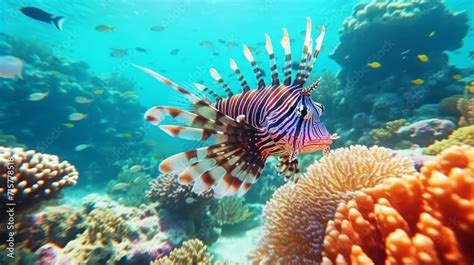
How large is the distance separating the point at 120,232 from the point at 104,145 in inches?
373

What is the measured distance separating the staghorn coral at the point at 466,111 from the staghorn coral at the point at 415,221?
6.25m

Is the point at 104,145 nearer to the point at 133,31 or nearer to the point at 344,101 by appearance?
the point at 344,101

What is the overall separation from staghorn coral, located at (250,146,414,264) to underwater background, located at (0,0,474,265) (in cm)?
1

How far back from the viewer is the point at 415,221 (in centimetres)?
154

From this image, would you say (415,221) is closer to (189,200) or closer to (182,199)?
(189,200)

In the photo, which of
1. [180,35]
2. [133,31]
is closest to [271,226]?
[133,31]

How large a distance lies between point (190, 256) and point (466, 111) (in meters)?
7.00

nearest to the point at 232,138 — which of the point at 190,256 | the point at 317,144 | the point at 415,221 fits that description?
the point at 317,144

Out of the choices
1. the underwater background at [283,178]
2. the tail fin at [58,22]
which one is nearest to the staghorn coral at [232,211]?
the underwater background at [283,178]

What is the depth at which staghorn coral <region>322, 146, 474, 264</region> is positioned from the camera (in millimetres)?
1263

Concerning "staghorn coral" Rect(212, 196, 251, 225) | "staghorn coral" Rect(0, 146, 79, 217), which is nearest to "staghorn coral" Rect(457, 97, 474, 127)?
"staghorn coral" Rect(212, 196, 251, 225)

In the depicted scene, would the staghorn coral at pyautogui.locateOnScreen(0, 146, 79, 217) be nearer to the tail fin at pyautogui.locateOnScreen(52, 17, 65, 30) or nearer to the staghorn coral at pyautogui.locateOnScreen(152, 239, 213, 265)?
the staghorn coral at pyautogui.locateOnScreen(152, 239, 213, 265)

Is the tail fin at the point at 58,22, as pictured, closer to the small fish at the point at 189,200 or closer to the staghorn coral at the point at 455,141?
the small fish at the point at 189,200

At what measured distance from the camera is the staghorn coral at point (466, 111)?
6395 millimetres
